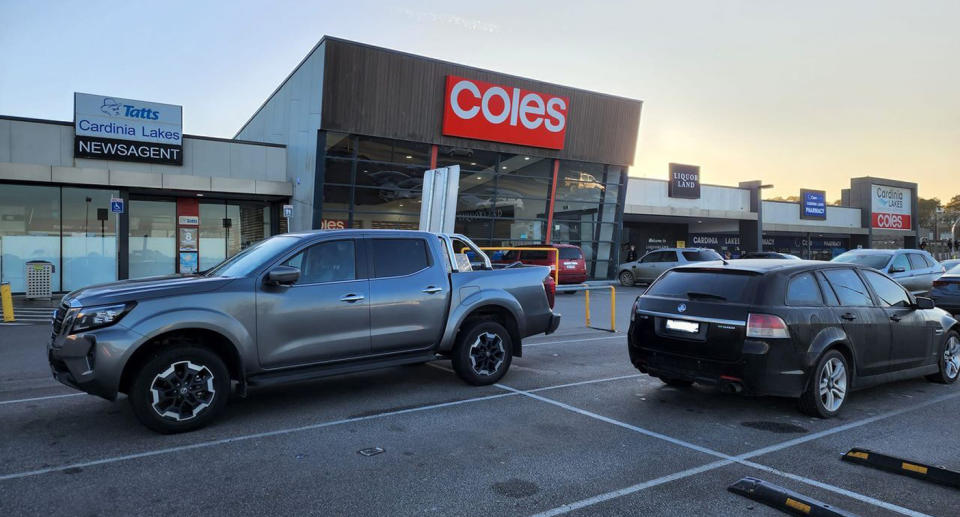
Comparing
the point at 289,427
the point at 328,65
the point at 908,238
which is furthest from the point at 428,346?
the point at 908,238

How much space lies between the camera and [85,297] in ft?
16.9

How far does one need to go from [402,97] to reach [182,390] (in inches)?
723

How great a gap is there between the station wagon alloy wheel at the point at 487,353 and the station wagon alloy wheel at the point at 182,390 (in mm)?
2905

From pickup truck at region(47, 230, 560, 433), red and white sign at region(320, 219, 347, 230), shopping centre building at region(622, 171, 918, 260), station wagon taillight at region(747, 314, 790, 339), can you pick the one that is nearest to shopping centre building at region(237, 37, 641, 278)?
red and white sign at region(320, 219, 347, 230)

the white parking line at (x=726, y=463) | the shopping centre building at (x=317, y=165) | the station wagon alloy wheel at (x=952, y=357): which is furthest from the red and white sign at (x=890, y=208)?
the white parking line at (x=726, y=463)

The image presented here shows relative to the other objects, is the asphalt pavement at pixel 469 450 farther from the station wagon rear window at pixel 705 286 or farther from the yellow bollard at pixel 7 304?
the yellow bollard at pixel 7 304

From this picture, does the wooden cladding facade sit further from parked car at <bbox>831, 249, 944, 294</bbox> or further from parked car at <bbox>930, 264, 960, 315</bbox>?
parked car at <bbox>930, 264, 960, 315</bbox>

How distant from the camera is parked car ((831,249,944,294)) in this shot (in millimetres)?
15969

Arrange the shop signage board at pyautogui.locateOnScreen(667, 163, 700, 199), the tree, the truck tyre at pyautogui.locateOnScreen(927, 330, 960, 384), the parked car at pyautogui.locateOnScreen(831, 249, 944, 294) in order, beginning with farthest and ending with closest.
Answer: the tree < the shop signage board at pyautogui.locateOnScreen(667, 163, 700, 199) < the parked car at pyautogui.locateOnScreen(831, 249, 944, 294) < the truck tyre at pyautogui.locateOnScreen(927, 330, 960, 384)

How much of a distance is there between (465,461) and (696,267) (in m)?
3.52

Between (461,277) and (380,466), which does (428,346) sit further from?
(380,466)

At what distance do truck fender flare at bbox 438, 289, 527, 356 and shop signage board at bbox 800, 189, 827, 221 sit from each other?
3942 centimetres

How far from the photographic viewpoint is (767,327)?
5578 millimetres

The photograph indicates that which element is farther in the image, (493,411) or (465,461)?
(493,411)
